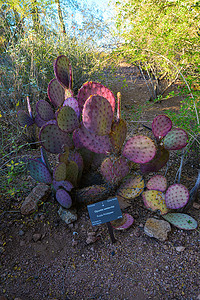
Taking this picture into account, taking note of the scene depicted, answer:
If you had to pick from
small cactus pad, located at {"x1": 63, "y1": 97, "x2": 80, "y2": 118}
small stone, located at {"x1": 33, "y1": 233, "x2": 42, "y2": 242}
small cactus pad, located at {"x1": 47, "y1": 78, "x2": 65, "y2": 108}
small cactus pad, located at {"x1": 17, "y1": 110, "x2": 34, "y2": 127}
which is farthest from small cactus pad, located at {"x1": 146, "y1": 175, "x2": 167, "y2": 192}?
small cactus pad, located at {"x1": 17, "y1": 110, "x2": 34, "y2": 127}

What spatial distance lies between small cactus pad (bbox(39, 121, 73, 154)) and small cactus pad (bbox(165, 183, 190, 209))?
0.95 meters

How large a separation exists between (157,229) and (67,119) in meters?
1.12

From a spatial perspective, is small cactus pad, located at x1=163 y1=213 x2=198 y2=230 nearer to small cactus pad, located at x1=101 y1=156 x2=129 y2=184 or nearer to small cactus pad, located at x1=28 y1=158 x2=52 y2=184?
small cactus pad, located at x1=101 y1=156 x2=129 y2=184

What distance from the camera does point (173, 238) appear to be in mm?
1590

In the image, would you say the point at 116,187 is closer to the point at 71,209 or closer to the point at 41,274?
the point at 71,209

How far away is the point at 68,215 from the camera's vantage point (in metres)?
1.75

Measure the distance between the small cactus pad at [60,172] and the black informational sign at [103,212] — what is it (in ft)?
1.09

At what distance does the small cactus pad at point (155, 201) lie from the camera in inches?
68.6

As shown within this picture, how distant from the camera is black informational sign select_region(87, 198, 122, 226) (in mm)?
1429

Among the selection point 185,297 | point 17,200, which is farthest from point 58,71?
point 185,297

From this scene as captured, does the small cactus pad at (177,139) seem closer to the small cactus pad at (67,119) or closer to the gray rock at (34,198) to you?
the small cactus pad at (67,119)

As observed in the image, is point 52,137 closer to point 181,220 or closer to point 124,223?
point 124,223

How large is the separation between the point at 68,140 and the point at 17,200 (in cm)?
80

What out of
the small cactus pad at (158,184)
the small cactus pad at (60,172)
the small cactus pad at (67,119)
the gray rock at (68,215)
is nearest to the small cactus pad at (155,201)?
the small cactus pad at (158,184)
